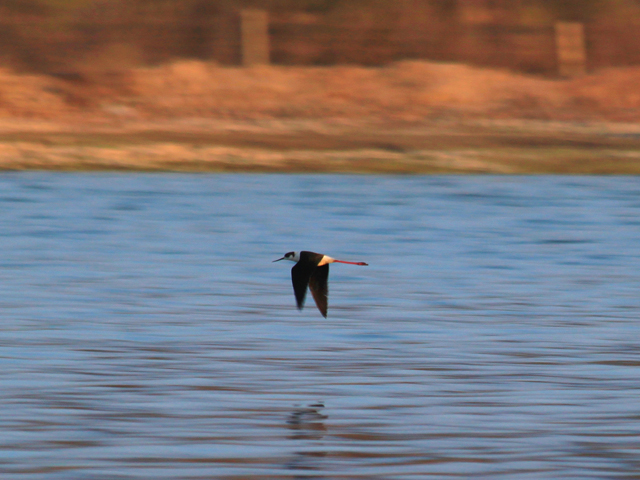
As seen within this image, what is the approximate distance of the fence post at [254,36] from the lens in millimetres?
40250

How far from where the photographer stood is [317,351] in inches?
335

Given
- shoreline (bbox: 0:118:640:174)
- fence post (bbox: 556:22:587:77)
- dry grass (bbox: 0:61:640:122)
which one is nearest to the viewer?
shoreline (bbox: 0:118:640:174)

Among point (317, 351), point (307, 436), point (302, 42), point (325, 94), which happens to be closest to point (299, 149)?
point (325, 94)

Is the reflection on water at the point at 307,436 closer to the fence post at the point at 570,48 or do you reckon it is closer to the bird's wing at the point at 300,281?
the bird's wing at the point at 300,281

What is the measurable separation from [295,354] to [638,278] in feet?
16.3

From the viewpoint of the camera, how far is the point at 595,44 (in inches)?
1715

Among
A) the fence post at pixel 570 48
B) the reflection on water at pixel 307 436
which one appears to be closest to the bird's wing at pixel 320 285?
the reflection on water at pixel 307 436

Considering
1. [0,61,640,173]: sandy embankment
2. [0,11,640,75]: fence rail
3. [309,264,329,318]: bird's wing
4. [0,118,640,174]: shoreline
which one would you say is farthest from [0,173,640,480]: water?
[0,11,640,75]: fence rail

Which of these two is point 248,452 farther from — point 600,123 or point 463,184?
point 600,123

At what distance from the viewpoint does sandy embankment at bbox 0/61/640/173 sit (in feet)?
80.8

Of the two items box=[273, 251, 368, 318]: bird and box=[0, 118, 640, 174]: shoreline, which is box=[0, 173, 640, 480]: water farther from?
box=[0, 118, 640, 174]: shoreline

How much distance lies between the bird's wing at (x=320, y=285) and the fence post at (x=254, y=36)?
31358mm

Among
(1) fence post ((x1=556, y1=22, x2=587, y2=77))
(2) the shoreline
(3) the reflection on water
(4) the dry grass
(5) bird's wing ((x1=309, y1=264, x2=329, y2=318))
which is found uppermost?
(1) fence post ((x1=556, y1=22, x2=587, y2=77))

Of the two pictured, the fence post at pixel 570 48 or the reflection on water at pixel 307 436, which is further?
the fence post at pixel 570 48
